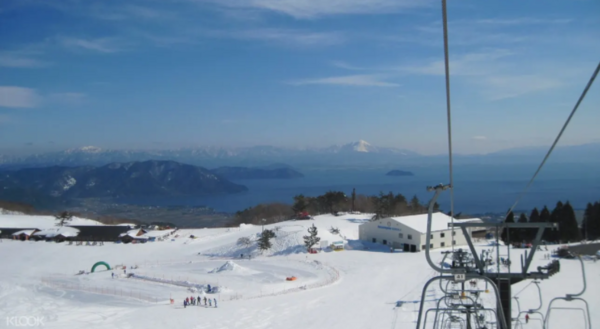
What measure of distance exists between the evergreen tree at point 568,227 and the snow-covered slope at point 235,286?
6933 millimetres

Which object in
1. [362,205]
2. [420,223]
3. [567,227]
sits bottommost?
[567,227]

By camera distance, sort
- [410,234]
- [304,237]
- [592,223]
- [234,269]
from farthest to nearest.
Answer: [304,237] < [592,223] < [410,234] < [234,269]

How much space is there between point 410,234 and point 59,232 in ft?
91.1

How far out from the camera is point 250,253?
29.4 m

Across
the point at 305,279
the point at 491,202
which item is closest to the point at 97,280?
the point at 305,279

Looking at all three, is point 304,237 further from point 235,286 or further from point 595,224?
point 595,224

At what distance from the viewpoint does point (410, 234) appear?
92.4 feet

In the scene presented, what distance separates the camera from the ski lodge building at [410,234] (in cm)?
2794

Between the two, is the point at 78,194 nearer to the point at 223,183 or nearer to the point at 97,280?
the point at 223,183

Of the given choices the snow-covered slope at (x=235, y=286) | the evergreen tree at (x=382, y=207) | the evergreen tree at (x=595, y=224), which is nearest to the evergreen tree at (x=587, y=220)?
the evergreen tree at (x=595, y=224)

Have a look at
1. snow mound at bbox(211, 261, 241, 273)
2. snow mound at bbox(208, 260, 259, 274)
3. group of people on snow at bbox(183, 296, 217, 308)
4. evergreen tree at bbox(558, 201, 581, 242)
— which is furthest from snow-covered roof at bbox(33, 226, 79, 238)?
evergreen tree at bbox(558, 201, 581, 242)

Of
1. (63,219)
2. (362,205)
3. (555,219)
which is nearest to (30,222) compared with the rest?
(63,219)

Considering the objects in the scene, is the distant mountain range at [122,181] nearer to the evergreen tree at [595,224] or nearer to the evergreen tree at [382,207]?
the evergreen tree at [382,207]

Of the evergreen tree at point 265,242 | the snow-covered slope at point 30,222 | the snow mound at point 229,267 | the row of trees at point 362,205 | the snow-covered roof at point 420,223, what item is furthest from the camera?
the snow-covered slope at point 30,222
